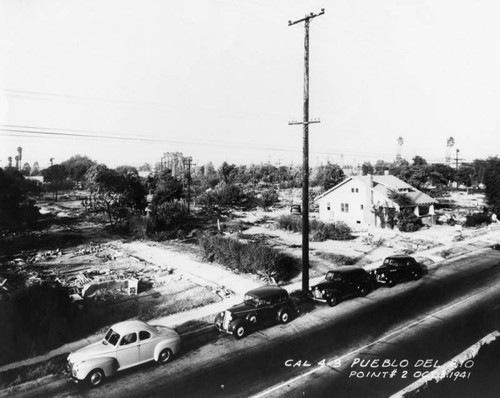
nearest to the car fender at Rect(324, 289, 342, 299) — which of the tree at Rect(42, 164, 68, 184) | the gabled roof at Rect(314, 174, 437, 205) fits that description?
the gabled roof at Rect(314, 174, 437, 205)

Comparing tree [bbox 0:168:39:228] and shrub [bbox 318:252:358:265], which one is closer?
shrub [bbox 318:252:358:265]

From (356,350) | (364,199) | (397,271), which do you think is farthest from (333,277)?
(364,199)

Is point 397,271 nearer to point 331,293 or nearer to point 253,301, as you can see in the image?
point 331,293

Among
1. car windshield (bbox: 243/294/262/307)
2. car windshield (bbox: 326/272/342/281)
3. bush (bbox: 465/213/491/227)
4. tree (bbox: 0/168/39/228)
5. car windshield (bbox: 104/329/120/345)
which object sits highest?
tree (bbox: 0/168/39/228)

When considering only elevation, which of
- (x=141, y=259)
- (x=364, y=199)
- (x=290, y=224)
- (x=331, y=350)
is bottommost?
(x=331, y=350)

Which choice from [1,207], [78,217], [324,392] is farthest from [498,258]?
[78,217]

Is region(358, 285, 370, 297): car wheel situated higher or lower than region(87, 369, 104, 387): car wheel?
higher

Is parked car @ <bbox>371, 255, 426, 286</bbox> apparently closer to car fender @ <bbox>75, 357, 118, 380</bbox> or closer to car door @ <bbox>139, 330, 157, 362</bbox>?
car door @ <bbox>139, 330, 157, 362</bbox>

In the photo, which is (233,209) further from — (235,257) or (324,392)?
(324,392)
